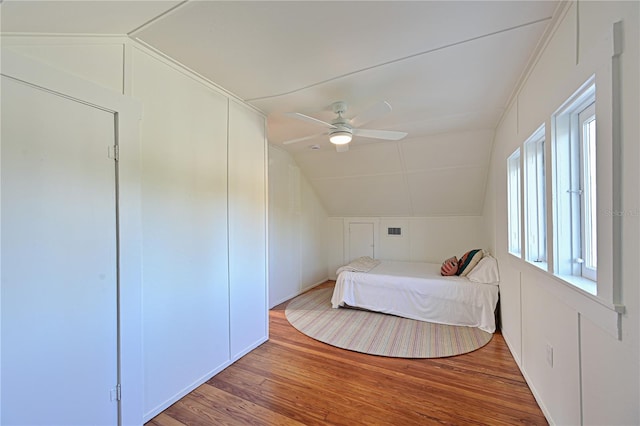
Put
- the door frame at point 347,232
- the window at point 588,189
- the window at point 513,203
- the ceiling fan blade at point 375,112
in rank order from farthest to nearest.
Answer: the door frame at point 347,232 < the window at point 513,203 < the ceiling fan blade at point 375,112 < the window at point 588,189

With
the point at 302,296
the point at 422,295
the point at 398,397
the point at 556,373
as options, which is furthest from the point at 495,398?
the point at 302,296

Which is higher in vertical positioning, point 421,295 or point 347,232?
point 347,232

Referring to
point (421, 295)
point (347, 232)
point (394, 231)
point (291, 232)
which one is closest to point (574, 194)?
point (421, 295)

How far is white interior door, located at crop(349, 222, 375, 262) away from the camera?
5.36 meters

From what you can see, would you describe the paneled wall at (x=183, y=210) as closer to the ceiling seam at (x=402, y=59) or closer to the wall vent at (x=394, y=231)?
the ceiling seam at (x=402, y=59)

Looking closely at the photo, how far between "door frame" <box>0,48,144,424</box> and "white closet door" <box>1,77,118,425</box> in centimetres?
4

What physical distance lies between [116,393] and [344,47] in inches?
101

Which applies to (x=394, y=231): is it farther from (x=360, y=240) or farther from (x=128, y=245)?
(x=128, y=245)

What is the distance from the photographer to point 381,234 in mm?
5281

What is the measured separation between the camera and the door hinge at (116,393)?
1585 mm

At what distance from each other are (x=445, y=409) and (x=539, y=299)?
39.6 inches

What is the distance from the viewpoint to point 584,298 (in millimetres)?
1217

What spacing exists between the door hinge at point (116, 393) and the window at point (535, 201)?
295 cm

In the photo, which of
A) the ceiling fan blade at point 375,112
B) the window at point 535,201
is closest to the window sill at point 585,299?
the window at point 535,201
